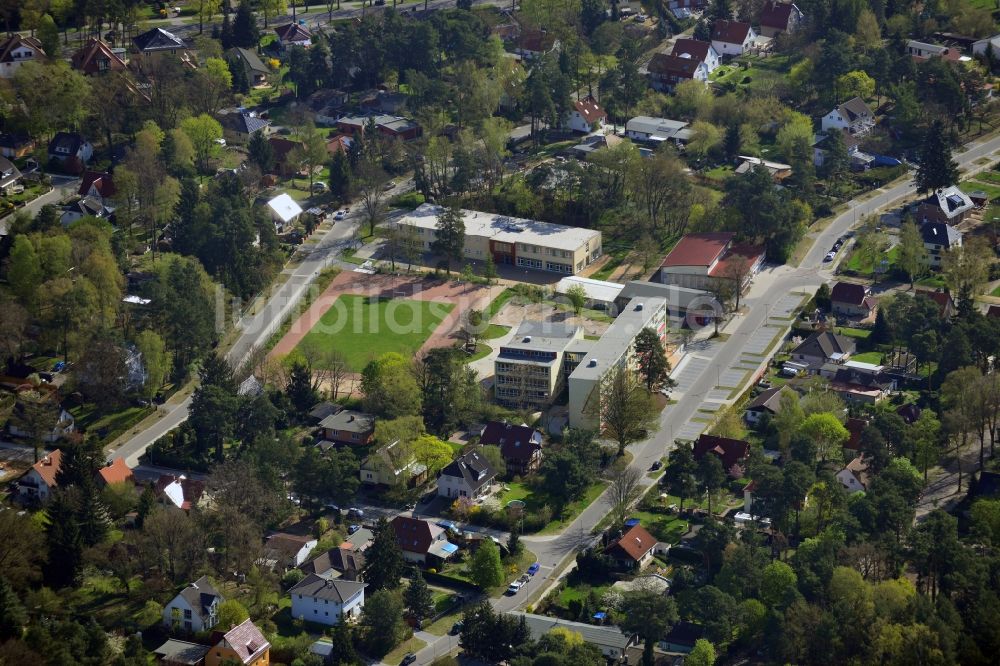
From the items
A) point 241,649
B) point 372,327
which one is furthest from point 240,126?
point 241,649

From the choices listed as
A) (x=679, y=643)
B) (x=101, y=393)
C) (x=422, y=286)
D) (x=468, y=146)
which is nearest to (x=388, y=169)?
(x=468, y=146)

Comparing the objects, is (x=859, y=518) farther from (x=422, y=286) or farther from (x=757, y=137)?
(x=757, y=137)

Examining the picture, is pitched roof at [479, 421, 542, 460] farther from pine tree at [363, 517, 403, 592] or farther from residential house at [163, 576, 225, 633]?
residential house at [163, 576, 225, 633]

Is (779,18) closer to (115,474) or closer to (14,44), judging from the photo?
(14,44)

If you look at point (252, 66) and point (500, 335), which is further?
point (252, 66)

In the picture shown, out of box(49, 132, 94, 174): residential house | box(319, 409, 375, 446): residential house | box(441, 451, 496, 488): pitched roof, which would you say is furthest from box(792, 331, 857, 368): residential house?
box(49, 132, 94, 174): residential house
